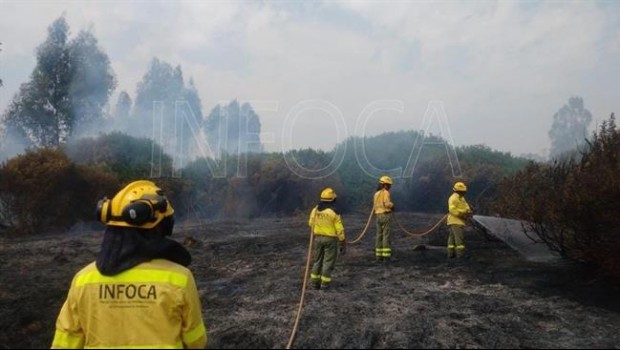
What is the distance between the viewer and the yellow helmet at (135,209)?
292 centimetres

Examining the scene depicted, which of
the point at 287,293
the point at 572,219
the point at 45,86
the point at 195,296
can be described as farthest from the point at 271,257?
the point at 45,86

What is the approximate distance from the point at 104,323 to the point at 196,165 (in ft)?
90.0

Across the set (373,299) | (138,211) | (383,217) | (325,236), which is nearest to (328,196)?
(325,236)

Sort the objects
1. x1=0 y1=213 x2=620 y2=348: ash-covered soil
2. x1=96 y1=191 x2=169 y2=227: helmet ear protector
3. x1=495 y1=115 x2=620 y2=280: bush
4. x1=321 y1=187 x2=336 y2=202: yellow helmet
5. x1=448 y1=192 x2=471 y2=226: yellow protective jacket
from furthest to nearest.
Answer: x1=448 y1=192 x2=471 y2=226: yellow protective jacket, x1=321 y1=187 x2=336 y2=202: yellow helmet, x1=495 y1=115 x2=620 y2=280: bush, x1=0 y1=213 x2=620 y2=348: ash-covered soil, x1=96 y1=191 x2=169 y2=227: helmet ear protector

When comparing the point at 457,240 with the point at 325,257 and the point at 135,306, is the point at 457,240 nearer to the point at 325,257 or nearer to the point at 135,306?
the point at 325,257

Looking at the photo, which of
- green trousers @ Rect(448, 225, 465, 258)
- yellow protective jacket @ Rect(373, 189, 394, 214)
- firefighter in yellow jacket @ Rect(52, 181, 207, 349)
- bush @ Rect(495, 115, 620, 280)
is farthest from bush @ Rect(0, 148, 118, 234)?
firefighter in yellow jacket @ Rect(52, 181, 207, 349)

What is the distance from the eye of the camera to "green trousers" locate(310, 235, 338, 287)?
8.76 metres

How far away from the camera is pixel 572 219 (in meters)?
9.02

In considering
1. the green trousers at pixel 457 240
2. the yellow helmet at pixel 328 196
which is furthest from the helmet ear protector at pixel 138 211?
the green trousers at pixel 457 240

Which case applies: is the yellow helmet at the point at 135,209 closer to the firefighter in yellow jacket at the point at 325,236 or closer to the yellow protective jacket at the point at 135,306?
the yellow protective jacket at the point at 135,306

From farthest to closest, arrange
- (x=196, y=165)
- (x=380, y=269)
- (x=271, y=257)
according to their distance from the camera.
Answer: (x=196, y=165) → (x=271, y=257) → (x=380, y=269)

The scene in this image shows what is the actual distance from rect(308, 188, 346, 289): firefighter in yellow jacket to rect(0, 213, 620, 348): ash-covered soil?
1.05ft

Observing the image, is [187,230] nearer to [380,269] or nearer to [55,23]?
[380,269]

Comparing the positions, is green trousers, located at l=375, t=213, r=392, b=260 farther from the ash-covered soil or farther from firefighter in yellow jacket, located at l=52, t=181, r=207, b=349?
firefighter in yellow jacket, located at l=52, t=181, r=207, b=349
